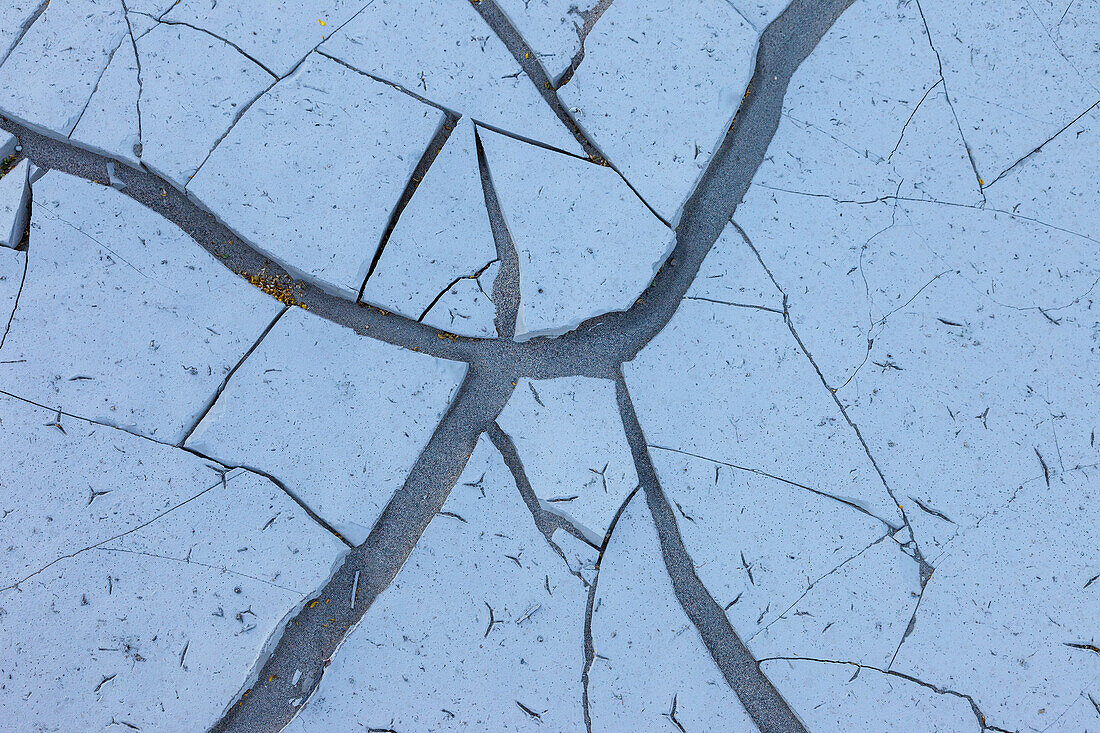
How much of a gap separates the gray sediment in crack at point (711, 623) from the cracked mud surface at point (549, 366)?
0.01 meters

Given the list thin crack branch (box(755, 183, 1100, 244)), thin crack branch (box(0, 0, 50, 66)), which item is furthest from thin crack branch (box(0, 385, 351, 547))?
thin crack branch (box(755, 183, 1100, 244))

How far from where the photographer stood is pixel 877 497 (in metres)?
1.71

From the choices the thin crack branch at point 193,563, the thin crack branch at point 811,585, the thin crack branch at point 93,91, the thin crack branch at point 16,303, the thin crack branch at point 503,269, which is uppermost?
the thin crack branch at point 93,91

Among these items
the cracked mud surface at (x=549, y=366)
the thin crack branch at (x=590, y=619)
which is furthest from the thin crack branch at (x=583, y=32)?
the thin crack branch at (x=590, y=619)

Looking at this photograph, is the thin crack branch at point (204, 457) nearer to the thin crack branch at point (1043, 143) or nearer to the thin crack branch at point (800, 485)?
the thin crack branch at point (800, 485)

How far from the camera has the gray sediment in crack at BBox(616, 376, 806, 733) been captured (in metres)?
1.68

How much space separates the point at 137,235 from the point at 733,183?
1.66 m

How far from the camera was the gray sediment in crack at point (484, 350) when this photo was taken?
169 centimetres

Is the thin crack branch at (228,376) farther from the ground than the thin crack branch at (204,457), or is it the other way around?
the thin crack branch at (228,376)

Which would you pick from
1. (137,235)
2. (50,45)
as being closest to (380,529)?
(137,235)

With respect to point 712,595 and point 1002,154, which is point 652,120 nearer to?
point 1002,154

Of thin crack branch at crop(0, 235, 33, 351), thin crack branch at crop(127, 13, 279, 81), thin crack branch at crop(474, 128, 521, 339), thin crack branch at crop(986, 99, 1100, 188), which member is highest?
thin crack branch at crop(986, 99, 1100, 188)

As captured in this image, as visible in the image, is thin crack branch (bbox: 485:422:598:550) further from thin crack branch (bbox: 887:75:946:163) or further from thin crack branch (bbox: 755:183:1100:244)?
thin crack branch (bbox: 887:75:946:163)

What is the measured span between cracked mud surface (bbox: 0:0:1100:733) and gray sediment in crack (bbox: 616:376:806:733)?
10 millimetres
